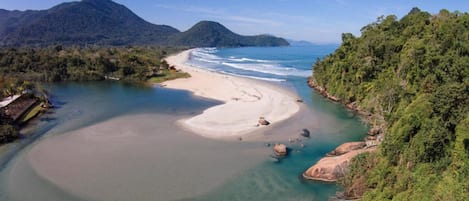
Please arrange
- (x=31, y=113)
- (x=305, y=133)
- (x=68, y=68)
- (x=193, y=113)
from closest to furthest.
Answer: (x=305, y=133) < (x=31, y=113) < (x=193, y=113) < (x=68, y=68)

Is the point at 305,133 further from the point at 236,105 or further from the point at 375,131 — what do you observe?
the point at 236,105

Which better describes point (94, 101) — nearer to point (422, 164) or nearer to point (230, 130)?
point (230, 130)

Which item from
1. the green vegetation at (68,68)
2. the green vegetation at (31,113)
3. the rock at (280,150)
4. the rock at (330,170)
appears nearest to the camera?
the rock at (330,170)

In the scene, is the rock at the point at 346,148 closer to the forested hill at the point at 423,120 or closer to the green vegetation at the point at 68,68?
the forested hill at the point at 423,120

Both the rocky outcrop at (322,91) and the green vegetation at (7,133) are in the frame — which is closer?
the green vegetation at (7,133)

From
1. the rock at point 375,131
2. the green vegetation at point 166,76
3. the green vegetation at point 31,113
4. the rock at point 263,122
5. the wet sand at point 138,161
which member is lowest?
the wet sand at point 138,161

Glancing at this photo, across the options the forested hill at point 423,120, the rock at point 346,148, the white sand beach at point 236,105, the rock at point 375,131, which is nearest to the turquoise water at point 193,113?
the rock at point 375,131

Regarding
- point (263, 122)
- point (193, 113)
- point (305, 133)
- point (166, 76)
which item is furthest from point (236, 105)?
point (166, 76)
